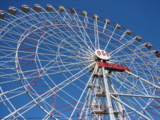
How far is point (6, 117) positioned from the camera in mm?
8422

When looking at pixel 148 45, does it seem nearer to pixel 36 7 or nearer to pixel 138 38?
pixel 138 38

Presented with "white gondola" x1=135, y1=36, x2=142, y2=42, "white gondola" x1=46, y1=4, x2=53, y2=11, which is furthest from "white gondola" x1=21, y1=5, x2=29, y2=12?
"white gondola" x1=135, y1=36, x2=142, y2=42

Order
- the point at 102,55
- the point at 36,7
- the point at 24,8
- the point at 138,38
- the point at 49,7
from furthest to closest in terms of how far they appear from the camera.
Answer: the point at 138,38 < the point at 49,7 < the point at 36,7 < the point at 24,8 < the point at 102,55

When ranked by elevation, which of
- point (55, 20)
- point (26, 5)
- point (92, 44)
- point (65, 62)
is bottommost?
point (65, 62)

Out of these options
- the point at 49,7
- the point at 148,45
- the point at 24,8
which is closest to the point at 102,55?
the point at 49,7

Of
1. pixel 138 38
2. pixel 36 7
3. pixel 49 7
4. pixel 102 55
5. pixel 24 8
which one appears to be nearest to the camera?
pixel 102 55

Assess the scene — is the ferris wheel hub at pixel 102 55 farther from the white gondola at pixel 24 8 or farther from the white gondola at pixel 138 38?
the white gondola at pixel 138 38

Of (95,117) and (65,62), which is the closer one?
(95,117)

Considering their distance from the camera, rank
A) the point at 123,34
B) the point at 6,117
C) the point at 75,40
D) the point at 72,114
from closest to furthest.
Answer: the point at 6,117 → the point at 72,114 → the point at 75,40 → the point at 123,34

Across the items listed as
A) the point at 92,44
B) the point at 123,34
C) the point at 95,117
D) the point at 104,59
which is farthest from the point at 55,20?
the point at 95,117

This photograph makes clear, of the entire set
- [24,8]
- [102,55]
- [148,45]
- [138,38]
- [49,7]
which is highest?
[49,7]

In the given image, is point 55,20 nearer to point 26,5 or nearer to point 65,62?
point 26,5

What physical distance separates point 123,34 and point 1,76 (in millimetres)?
11848

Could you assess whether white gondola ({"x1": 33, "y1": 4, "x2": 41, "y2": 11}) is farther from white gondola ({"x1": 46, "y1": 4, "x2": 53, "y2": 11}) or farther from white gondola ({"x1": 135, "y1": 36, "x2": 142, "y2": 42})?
white gondola ({"x1": 135, "y1": 36, "x2": 142, "y2": 42})
